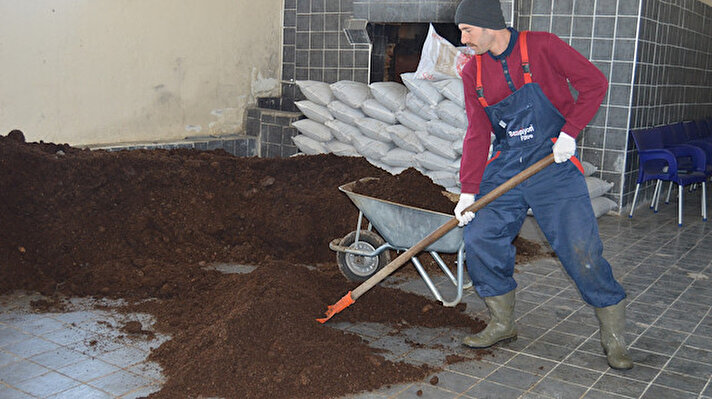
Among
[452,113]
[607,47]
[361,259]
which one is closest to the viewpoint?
[361,259]

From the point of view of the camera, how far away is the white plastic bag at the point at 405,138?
222 inches

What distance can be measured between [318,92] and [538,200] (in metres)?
3.83

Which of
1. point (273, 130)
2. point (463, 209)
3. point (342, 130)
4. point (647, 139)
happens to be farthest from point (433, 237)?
point (273, 130)

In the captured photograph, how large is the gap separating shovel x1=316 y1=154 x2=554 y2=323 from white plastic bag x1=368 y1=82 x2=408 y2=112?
2733 millimetres

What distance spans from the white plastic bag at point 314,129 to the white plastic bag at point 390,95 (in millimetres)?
636

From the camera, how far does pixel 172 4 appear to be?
664 cm

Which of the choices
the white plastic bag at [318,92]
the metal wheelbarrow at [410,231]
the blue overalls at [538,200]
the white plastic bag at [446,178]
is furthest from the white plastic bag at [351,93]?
the blue overalls at [538,200]

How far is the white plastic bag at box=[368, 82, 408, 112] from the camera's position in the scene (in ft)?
19.1

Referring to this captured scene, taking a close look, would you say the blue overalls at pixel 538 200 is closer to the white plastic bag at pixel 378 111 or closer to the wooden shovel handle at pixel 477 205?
the wooden shovel handle at pixel 477 205

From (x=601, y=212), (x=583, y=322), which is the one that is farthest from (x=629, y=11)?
(x=583, y=322)

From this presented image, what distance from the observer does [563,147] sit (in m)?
2.79

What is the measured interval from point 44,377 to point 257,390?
85cm

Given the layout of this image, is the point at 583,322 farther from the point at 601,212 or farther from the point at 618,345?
the point at 601,212

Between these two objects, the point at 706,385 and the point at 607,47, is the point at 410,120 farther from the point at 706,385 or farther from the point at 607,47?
the point at 706,385
